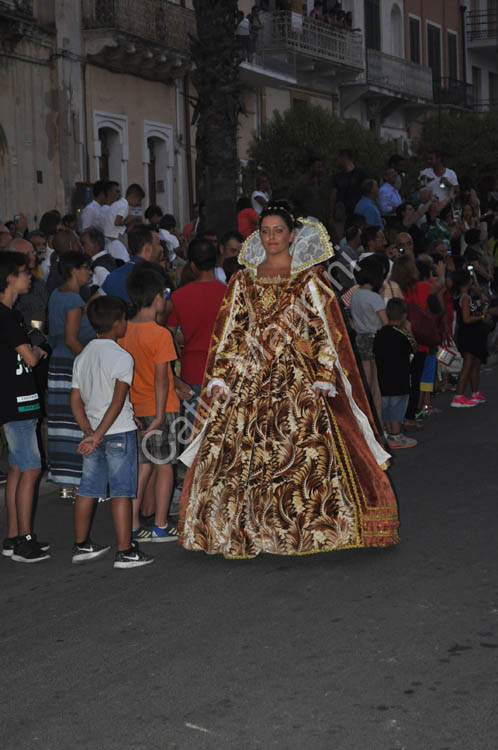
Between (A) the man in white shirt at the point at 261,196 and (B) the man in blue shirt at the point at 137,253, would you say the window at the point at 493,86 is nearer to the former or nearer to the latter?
(A) the man in white shirt at the point at 261,196

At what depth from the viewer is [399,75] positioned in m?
37.9

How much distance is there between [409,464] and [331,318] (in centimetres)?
305

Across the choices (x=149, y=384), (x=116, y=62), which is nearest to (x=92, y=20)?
(x=116, y=62)

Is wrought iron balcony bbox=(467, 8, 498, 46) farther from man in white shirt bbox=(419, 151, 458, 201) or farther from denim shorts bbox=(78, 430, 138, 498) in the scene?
denim shorts bbox=(78, 430, 138, 498)

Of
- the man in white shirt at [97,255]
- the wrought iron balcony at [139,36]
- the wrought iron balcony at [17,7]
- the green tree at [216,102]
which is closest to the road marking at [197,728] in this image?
the man in white shirt at [97,255]

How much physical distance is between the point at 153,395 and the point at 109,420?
77 centimetres

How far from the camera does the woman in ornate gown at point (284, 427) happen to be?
6.86m

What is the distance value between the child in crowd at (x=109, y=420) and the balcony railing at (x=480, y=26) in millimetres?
41280

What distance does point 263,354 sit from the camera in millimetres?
7113

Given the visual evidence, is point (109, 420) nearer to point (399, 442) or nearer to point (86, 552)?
point (86, 552)

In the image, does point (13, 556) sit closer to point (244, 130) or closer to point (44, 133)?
point (44, 133)

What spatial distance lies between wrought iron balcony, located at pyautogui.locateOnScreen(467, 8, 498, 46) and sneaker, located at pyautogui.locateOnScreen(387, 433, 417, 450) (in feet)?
122

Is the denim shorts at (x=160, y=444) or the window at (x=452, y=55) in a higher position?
the window at (x=452, y=55)

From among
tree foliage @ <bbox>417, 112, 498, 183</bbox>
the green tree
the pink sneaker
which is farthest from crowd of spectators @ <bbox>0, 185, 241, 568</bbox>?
tree foliage @ <bbox>417, 112, 498, 183</bbox>
